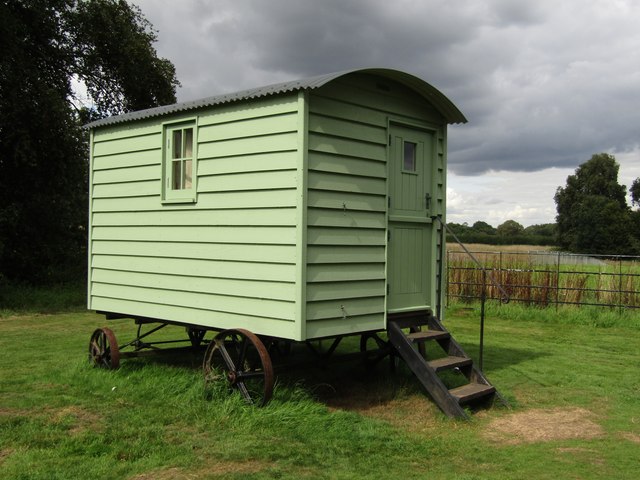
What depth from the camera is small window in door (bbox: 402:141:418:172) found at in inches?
293

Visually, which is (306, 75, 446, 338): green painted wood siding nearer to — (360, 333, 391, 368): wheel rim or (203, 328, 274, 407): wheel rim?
(203, 328, 274, 407): wheel rim

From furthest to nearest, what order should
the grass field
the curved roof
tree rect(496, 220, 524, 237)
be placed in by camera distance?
tree rect(496, 220, 524, 237)
the curved roof
the grass field

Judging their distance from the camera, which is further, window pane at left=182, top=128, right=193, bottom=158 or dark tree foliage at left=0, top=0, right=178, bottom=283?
dark tree foliage at left=0, top=0, right=178, bottom=283

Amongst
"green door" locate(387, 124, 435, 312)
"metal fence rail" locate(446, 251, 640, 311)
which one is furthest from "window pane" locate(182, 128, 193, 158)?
"metal fence rail" locate(446, 251, 640, 311)

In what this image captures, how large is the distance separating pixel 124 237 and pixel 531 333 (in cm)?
858

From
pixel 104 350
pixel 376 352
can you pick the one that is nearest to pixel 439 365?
pixel 376 352

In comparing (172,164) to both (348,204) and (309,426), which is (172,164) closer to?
(348,204)

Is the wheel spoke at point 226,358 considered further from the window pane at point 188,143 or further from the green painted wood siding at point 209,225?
the window pane at point 188,143

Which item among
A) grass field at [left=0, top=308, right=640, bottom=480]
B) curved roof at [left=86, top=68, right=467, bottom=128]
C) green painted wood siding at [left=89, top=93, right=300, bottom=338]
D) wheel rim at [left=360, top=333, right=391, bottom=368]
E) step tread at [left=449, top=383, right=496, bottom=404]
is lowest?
grass field at [left=0, top=308, right=640, bottom=480]

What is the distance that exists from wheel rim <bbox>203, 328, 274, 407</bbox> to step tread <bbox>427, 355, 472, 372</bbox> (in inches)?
73.1

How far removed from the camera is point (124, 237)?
8125 millimetres

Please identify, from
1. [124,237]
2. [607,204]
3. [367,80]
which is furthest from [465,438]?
[607,204]

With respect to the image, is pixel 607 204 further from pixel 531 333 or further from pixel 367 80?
pixel 367 80

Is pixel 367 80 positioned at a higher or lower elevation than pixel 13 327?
higher
